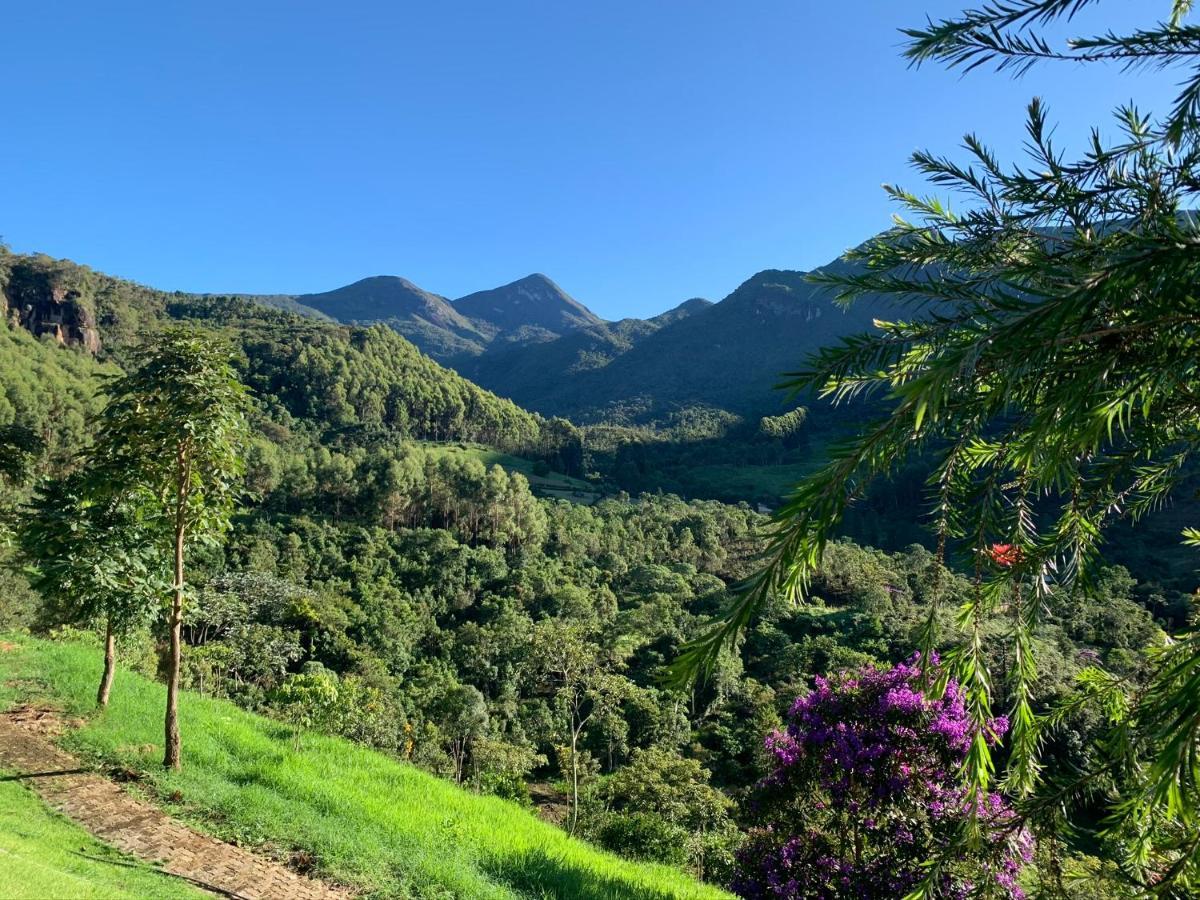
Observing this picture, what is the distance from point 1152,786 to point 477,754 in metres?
25.9

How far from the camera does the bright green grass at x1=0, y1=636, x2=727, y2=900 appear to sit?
5574mm

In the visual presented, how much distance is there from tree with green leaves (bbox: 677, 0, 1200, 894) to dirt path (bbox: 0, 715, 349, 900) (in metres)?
5.54

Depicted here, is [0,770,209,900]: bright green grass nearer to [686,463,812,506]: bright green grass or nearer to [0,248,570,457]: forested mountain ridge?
[0,248,570,457]: forested mountain ridge

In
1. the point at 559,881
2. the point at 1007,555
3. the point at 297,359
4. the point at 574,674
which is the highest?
the point at 297,359

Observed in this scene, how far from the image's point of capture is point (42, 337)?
81812 mm

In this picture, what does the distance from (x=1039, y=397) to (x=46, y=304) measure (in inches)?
4633

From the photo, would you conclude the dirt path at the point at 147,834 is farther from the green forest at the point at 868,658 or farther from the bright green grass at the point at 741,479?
the bright green grass at the point at 741,479

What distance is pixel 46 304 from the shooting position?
87000 millimetres

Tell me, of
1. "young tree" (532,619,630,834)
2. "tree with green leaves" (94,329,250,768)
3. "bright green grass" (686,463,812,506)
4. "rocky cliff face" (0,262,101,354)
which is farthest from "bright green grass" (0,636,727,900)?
"rocky cliff face" (0,262,101,354)

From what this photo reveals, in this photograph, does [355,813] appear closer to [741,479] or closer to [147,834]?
[147,834]

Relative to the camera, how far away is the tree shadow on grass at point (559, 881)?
18.3 ft

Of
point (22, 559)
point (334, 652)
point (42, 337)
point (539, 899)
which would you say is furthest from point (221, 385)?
point (42, 337)

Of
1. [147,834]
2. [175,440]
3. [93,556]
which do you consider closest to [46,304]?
[93,556]

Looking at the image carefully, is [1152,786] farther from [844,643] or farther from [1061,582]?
[844,643]
